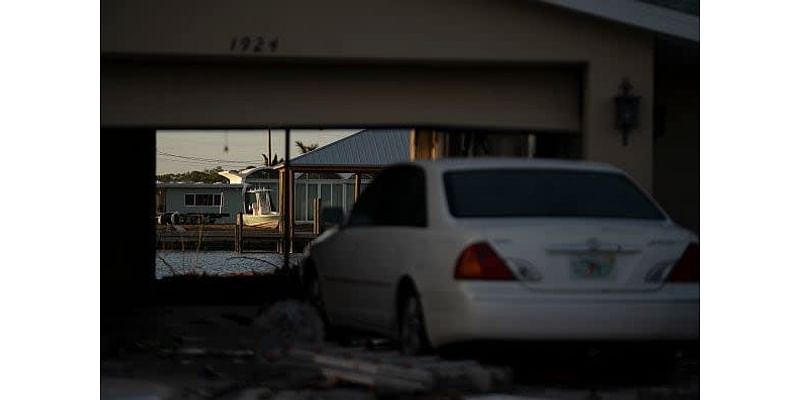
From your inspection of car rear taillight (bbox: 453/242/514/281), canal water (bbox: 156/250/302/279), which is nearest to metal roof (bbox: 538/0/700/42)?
car rear taillight (bbox: 453/242/514/281)

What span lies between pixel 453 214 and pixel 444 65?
5.01 m

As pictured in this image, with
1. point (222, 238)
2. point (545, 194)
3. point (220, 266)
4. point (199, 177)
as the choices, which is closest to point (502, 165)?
point (545, 194)

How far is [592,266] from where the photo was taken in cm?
991

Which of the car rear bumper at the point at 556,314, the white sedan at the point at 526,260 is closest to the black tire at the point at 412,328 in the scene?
the white sedan at the point at 526,260

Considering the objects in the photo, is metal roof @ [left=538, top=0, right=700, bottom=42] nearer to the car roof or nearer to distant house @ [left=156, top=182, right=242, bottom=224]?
the car roof

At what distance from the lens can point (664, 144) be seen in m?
15.9

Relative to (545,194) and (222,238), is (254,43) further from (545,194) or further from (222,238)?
(222,238)

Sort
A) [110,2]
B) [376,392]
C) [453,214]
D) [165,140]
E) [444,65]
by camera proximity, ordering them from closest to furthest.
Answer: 1. [376,392]
2. [453,214]
3. [110,2]
4. [444,65]
5. [165,140]

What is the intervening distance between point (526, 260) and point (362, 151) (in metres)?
22.8

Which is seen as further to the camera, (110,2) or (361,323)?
(110,2)

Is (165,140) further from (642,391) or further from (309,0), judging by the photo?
(642,391)

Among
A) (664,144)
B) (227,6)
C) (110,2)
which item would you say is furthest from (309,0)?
(664,144)

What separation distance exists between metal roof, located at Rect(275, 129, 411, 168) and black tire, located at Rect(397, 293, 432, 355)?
70.3 feet

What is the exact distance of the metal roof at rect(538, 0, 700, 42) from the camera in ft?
47.0
